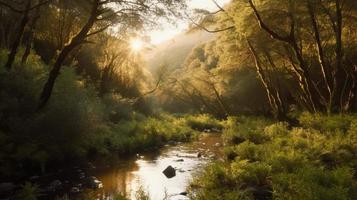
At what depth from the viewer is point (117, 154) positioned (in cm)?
2309

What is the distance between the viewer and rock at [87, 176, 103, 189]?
15.2 m

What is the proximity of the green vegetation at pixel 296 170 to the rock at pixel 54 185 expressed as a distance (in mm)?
4771

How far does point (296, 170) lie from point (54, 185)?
8.34 meters

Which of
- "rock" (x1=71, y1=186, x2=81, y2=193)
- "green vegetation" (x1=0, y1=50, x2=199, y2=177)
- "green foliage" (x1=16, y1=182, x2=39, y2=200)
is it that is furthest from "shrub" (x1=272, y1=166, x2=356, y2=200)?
"green vegetation" (x1=0, y1=50, x2=199, y2=177)

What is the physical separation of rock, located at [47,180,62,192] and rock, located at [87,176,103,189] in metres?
1.04

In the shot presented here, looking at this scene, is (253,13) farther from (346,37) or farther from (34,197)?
(34,197)

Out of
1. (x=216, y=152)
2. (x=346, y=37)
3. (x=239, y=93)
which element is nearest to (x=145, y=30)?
(x=216, y=152)

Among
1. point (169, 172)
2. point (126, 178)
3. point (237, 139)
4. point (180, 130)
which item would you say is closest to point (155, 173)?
point (169, 172)

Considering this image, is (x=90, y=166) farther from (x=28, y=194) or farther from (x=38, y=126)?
(x=28, y=194)

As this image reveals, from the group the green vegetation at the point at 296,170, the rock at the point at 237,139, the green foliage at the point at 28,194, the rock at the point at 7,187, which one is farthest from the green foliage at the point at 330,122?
the rock at the point at 7,187

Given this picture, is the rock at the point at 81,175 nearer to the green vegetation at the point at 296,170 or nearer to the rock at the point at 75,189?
the rock at the point at 75,189

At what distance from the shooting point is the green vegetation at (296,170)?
34.6 ft

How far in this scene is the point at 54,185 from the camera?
15.0m

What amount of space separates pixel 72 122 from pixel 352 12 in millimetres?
15486
